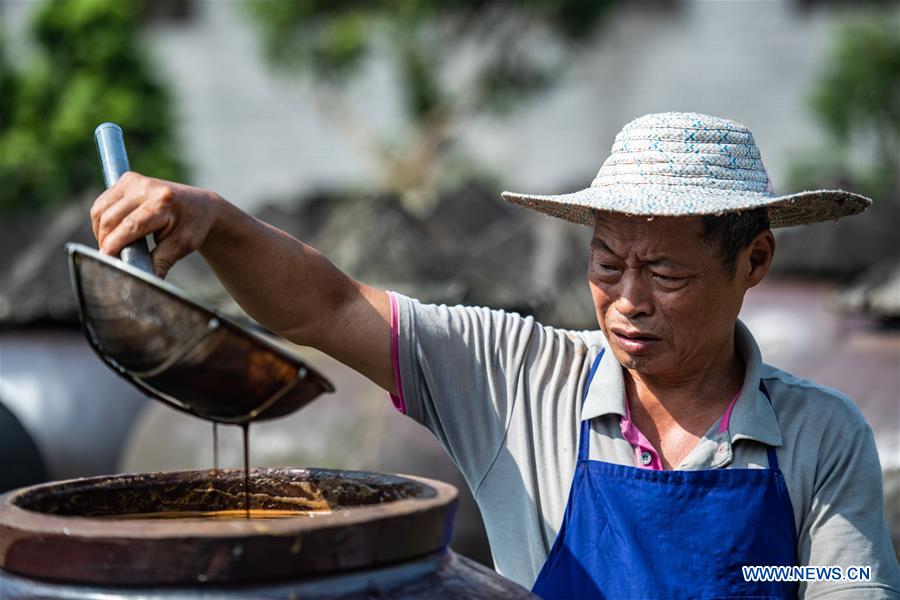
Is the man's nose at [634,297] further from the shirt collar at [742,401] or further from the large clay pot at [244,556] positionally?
the large clay pot at [244,556]

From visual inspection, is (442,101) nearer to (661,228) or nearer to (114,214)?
(661,228)

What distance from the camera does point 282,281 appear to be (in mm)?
2205

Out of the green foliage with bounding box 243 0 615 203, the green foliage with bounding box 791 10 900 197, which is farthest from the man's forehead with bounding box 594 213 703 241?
the green foliage with bounding box 243 0 615 203

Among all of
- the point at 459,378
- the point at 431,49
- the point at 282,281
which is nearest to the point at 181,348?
the point at 282,281

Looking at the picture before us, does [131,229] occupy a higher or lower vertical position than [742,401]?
higher

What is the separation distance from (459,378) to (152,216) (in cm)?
68

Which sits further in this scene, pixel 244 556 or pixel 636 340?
pixel 636 340

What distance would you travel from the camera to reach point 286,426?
4.48m

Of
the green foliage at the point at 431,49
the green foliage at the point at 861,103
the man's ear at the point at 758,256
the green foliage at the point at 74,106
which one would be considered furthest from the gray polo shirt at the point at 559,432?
the green foliage at the point at 431,49

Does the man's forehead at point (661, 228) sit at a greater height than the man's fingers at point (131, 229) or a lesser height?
lesser

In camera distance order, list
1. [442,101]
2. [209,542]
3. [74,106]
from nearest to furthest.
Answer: [209,542]
[74,106]
[442,101]

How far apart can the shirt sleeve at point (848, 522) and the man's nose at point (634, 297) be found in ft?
1.19

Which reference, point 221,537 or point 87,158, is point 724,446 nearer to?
point 221,537

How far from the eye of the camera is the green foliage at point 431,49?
1463cm
